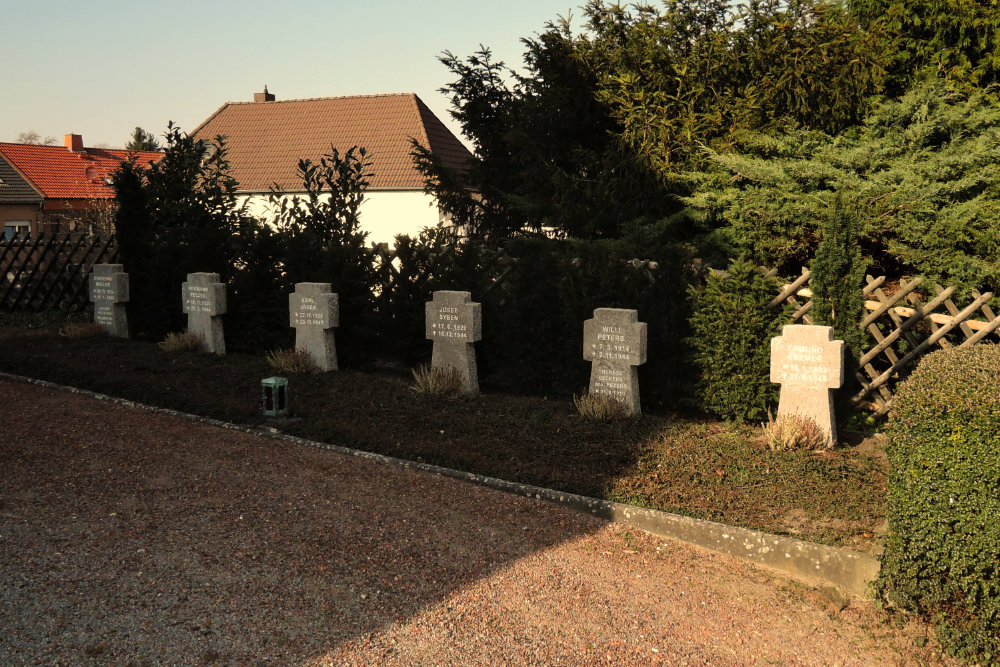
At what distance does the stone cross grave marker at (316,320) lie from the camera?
1095cm

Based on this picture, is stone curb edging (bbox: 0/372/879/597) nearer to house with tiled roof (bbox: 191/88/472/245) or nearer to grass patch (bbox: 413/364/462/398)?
grass patch (bbox: 413/364/462/398)

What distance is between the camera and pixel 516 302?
1025 cm

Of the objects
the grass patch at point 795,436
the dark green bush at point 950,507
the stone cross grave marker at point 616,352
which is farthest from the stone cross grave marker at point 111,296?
the dark green bush at point 950,507

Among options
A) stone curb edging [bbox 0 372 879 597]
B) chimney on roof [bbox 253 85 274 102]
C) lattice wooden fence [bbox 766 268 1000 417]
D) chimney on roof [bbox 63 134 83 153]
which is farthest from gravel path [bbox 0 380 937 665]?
chimney on roof [bbox 63 134 83 153]

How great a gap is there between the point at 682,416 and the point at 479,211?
7.46 meters

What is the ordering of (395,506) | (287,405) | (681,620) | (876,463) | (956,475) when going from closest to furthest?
(956,475) → (681,620) → (395,506) → (876,463) → (287,405)

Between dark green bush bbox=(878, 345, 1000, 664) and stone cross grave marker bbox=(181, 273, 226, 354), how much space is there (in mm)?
9541

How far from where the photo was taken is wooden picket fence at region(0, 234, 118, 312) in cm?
1592

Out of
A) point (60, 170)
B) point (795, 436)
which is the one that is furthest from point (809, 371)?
point (60, 170)

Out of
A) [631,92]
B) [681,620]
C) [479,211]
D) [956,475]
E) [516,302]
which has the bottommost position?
[681,620]

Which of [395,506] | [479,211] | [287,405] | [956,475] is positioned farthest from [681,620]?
[479,211]

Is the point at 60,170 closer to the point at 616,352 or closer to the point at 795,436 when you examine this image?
the point at 616,352

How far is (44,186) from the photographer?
131ft

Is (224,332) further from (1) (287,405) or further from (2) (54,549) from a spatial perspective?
(2) (54,549)
